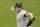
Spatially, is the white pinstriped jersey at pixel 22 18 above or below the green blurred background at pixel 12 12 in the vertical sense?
above

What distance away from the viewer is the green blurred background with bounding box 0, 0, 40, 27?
1012cm

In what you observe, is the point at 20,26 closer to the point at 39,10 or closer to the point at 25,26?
the point at 25,26

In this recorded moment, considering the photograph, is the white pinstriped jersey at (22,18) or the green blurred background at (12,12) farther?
the green blurred background at (12,12)

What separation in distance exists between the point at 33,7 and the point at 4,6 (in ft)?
5.59

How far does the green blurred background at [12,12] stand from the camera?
10125 millimetres

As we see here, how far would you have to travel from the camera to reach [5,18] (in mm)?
10766

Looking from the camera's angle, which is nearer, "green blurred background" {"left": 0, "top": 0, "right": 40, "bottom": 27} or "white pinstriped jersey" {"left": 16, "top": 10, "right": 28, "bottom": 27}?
"white pinstriped jersey" {"left": 16, "top": 10, "right": 28, "bottom": 27}

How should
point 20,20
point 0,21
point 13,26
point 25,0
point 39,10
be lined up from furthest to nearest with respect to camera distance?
point 25,0, point 39,10, point 0,21, point 13,26, point 20,20

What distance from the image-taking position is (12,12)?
1152 centimetres

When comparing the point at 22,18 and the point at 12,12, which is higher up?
the point at 22,18

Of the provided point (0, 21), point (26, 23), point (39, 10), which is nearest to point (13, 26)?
point (0, 21)

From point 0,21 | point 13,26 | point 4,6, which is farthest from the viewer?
point 4,6

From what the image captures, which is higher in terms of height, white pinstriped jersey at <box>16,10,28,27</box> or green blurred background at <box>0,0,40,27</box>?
white pinstriped jersey at <box>16,10,28,27</box>

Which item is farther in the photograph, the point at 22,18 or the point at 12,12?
the point at 12,12
